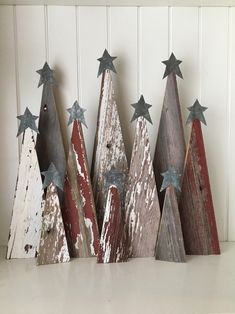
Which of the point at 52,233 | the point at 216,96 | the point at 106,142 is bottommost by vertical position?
the point at 52,233

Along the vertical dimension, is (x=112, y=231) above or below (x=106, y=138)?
below

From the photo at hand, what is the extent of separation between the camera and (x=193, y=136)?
3.01 feet

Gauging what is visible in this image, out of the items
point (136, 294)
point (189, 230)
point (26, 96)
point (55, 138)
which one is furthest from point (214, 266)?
point (26, 96)

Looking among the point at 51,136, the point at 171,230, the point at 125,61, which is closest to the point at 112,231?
the point at 171,230

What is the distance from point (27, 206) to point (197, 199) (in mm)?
370

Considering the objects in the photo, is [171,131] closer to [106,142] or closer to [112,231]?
[106,142]

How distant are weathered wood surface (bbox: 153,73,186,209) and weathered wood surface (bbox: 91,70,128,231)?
0.30 feet

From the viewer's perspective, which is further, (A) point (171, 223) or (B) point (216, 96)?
(B) point (216, 96)

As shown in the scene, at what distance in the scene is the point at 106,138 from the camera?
3.05ft

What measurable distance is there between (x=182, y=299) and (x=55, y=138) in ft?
1.45

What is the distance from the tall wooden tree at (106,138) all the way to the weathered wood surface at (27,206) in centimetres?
13

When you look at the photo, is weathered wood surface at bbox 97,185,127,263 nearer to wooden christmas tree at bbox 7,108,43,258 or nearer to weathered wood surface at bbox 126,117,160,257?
weathered wood surface at bbox 126,117,160,257

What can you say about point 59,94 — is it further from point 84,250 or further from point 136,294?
point 136,294

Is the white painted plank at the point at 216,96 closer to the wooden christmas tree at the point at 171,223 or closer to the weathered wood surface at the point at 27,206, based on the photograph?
the wooden christmas tree at the point at 171,223
